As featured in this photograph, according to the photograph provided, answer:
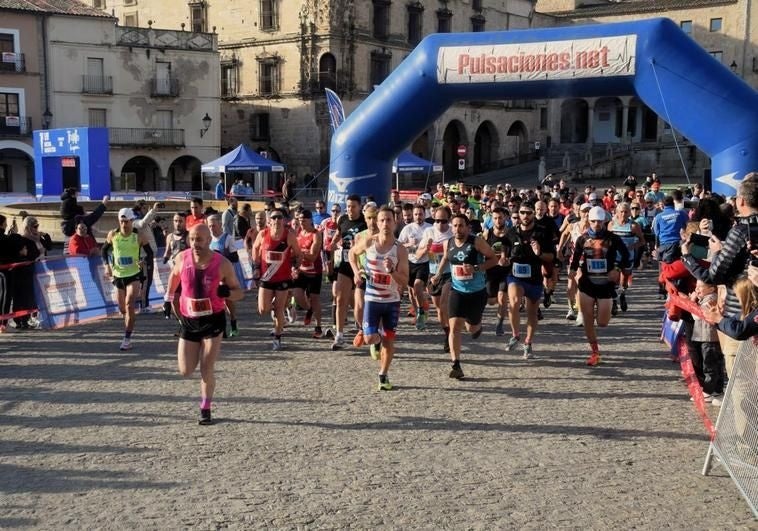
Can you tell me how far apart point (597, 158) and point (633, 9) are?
51.7 feet

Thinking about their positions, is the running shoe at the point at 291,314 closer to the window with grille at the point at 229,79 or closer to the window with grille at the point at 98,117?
the window with grille at the point at 98,117

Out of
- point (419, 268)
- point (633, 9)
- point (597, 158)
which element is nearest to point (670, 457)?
point (419, 268)

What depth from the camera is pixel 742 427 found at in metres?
5.68

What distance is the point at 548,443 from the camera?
6816 millimetres

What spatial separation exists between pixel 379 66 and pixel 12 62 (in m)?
20.5

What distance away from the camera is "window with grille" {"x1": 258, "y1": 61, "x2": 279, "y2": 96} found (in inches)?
1911

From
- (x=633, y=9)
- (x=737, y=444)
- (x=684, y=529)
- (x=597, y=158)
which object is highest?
(x=633, y=9)

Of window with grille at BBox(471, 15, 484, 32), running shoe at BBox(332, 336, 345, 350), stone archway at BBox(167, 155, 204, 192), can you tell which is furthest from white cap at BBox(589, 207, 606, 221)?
window with grille at BBox(471, 15, 484, 32)

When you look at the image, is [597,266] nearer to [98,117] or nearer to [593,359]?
[593,359]

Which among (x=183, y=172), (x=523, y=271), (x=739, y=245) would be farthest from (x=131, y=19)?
(x=739, y=245)

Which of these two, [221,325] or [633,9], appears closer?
[221,325]

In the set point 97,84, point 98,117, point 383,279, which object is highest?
point 97,84

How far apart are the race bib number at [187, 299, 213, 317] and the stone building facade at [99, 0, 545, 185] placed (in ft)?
133

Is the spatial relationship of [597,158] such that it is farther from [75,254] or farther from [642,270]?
[75,254]
